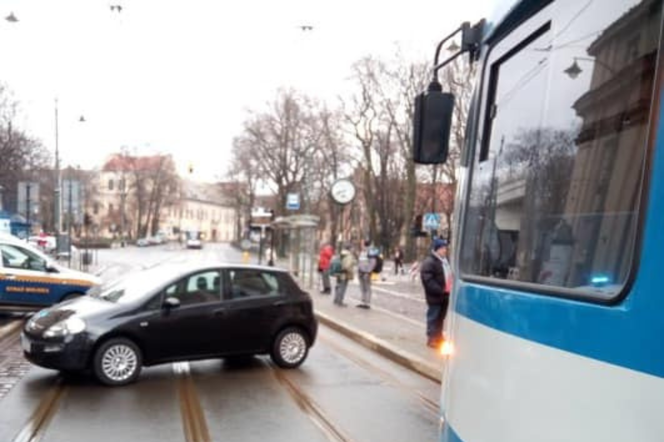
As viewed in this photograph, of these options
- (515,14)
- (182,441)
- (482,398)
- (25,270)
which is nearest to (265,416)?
(182,441)

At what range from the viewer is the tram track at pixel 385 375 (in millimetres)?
8062

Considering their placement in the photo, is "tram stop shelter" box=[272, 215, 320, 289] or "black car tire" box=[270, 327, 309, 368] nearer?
"black car tire" box=[270, 327, 309, 368]

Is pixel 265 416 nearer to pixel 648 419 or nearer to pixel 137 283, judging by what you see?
pixel 137 283

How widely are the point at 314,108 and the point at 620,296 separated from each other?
5456cm

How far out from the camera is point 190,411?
24.2ft

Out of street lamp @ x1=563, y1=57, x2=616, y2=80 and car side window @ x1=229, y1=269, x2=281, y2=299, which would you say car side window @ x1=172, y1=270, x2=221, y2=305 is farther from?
street lamp @ x1=563, y1=57, x2=616, y2=80

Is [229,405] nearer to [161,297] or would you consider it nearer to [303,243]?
[161,297]

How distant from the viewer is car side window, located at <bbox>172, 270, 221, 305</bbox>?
9.18m

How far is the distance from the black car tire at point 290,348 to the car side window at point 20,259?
6872 millimetres

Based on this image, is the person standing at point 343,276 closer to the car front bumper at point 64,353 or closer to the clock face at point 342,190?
the clock face at point 342,190

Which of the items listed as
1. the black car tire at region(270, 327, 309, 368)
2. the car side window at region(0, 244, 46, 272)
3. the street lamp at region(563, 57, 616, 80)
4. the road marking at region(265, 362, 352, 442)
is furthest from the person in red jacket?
the street lamp at region(563, 57, 616, 80)

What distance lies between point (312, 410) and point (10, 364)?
4953mm

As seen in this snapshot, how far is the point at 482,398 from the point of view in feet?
8.69

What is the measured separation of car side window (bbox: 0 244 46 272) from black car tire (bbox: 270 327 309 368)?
687 cm
